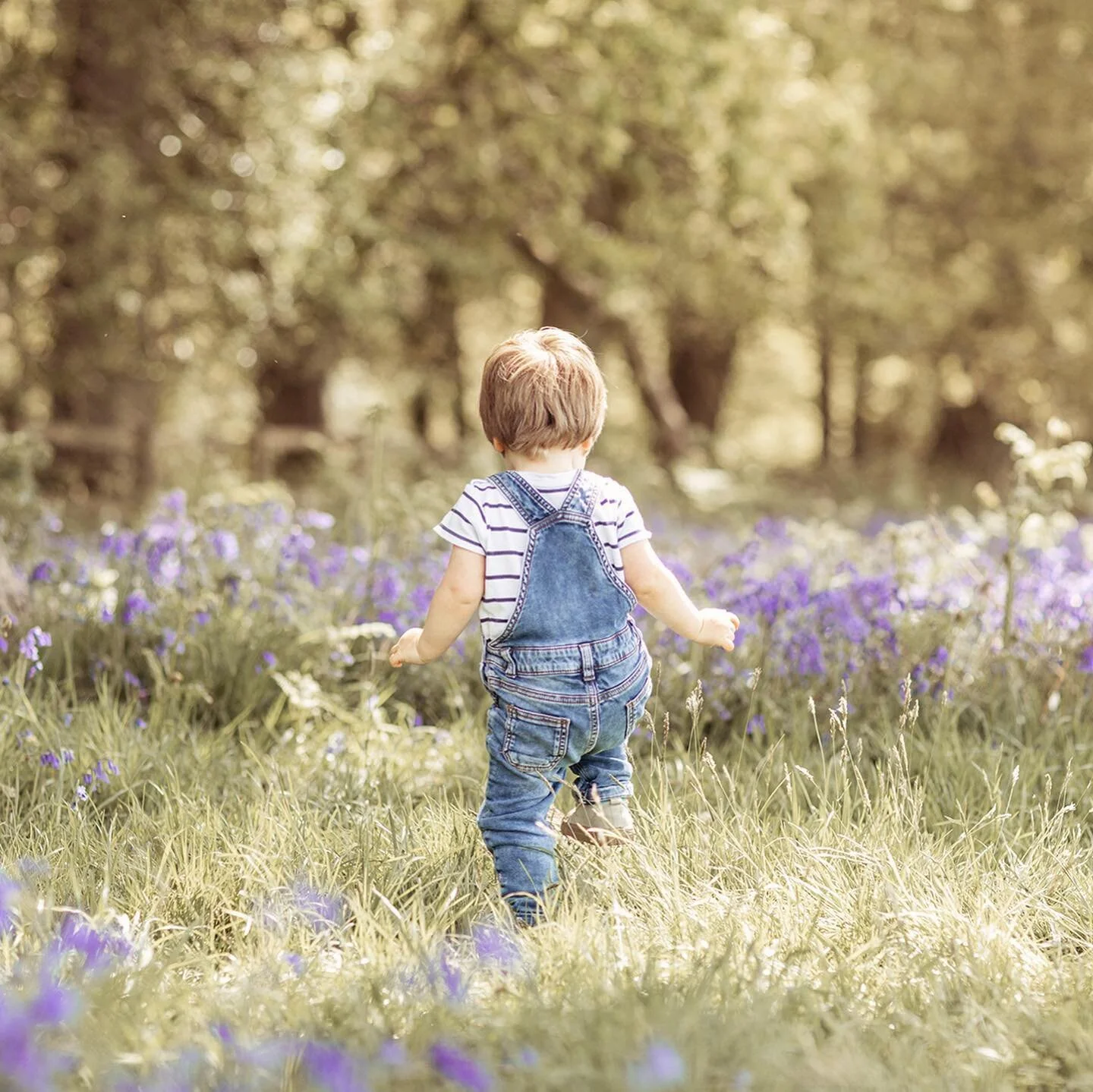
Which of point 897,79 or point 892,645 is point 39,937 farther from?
point 897,79

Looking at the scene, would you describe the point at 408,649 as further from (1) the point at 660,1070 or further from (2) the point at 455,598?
(1) the point at 660,1070

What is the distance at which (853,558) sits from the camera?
19.7 feet

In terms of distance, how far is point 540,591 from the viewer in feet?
10.2

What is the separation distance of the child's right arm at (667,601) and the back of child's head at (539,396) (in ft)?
1.05

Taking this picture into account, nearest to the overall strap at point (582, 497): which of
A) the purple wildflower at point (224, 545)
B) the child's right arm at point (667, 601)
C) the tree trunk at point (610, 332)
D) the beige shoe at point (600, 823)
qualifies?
the child's right arm at point (667, 601)

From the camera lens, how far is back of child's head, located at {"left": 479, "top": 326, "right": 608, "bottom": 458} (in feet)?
10.1

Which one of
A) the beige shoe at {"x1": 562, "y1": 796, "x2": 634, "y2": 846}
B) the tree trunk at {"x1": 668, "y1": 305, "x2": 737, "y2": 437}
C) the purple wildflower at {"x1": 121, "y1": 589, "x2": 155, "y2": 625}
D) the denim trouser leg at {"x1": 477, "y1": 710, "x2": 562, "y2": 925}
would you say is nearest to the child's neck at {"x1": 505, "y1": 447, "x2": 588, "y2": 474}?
the denim trouser leg at {"x1": 477, "y1": 710, "x2": 562, "y2": 925}

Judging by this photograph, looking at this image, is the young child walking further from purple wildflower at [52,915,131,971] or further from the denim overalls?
purple wildflower at [52,915,131,971]

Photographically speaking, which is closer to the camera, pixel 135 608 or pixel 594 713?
pixel 594 713

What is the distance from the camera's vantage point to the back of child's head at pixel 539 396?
3.09m

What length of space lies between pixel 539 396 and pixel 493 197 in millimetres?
8795

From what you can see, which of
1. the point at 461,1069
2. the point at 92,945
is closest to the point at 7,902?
the point at 92,945

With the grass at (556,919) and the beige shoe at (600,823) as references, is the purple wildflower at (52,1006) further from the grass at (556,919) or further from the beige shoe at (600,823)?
the beige shoe at (600,823)

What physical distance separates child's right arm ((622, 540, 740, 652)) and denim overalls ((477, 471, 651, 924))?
51mm
